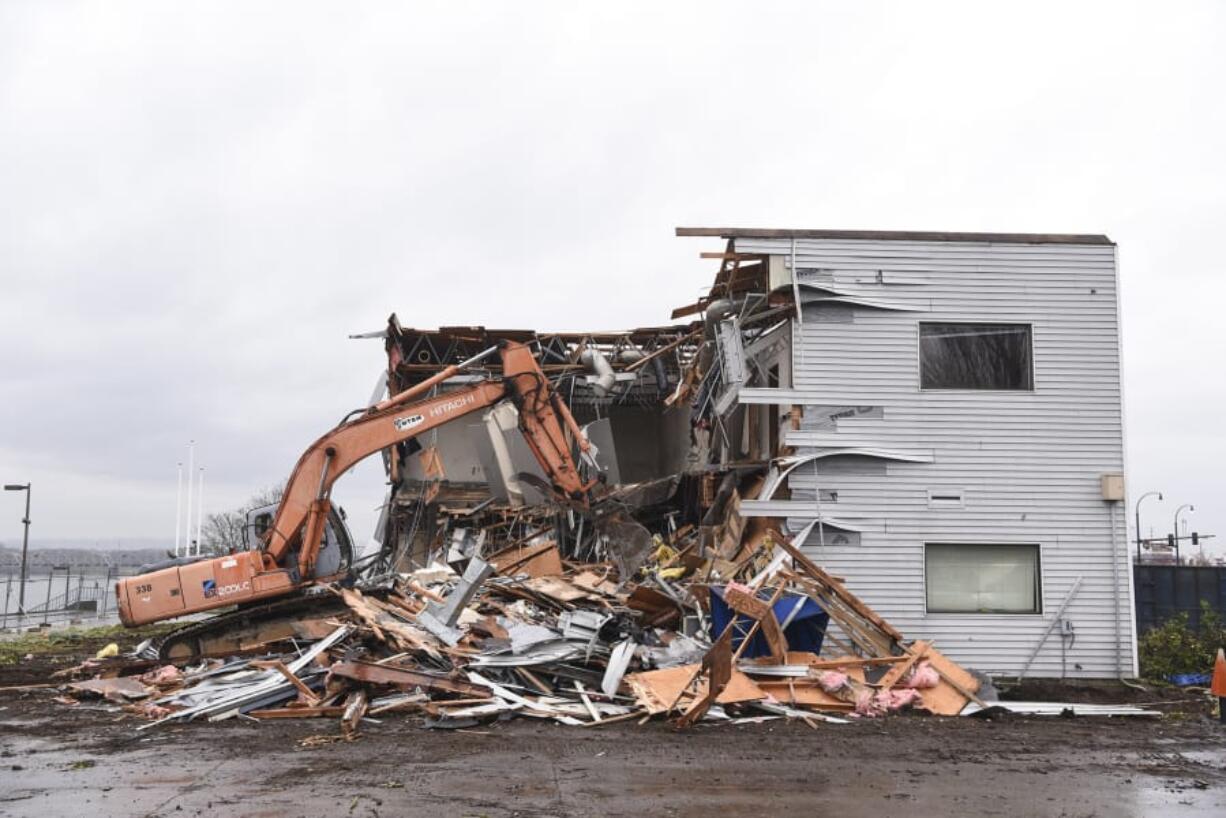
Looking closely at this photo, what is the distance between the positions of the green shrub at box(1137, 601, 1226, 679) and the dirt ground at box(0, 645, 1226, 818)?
4.38 m

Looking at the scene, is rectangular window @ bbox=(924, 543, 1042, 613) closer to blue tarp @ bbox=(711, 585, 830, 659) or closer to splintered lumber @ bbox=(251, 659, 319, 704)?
blue tarp @ bbox=(711, 585, 830, 659)

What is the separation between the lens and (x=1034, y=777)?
31.9 ft

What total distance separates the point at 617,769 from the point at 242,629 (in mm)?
9066

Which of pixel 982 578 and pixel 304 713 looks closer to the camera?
pixel 304 713

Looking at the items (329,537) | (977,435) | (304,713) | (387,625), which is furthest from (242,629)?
(977,435)

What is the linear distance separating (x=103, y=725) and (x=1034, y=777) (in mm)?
10127

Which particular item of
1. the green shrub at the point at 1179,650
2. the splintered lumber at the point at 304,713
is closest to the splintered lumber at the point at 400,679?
the splintered lumber at the point at 304,713

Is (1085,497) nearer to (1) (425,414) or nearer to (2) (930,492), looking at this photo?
(2) (930,492)

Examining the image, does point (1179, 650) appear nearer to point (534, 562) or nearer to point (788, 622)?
point (788, 622)

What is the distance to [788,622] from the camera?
44.0ft

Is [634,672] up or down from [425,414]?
down

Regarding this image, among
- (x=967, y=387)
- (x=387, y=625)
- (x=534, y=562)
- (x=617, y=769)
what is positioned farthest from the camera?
(x=534, y=562)

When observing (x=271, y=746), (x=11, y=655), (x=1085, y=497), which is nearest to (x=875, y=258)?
(x=1085, y=497)

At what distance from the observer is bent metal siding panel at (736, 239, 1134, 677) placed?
16.2 m
